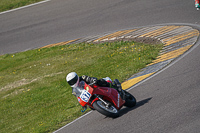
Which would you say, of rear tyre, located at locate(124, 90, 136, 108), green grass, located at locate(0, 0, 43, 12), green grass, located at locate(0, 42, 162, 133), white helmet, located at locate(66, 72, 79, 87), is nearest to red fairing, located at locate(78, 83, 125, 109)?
rear tyre, located at locate(124, 90, 136, 108)

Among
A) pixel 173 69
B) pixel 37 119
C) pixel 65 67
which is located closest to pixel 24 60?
pixel 65 67

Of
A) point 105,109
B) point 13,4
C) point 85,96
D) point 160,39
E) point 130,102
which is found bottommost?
point 160,39

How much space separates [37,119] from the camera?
9789 millimetres

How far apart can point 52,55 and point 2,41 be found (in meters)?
3.95

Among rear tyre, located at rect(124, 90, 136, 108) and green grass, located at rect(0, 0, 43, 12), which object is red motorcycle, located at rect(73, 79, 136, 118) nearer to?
rear tyre, located at rect(124, 90, 136, 108)

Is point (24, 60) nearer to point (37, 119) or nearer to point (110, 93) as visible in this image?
point (37, 119)

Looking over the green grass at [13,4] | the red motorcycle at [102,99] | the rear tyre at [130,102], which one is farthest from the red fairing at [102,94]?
the green grass at [13,4]

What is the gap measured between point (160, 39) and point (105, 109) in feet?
19.1

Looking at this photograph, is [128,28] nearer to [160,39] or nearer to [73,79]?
[160,39]

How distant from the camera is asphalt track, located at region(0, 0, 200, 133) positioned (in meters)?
→ 6.97

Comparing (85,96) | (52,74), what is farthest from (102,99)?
(52,74)

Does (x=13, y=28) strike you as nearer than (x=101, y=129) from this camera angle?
No

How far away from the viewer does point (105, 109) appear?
7500 mm

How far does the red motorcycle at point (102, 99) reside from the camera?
24.9ft
